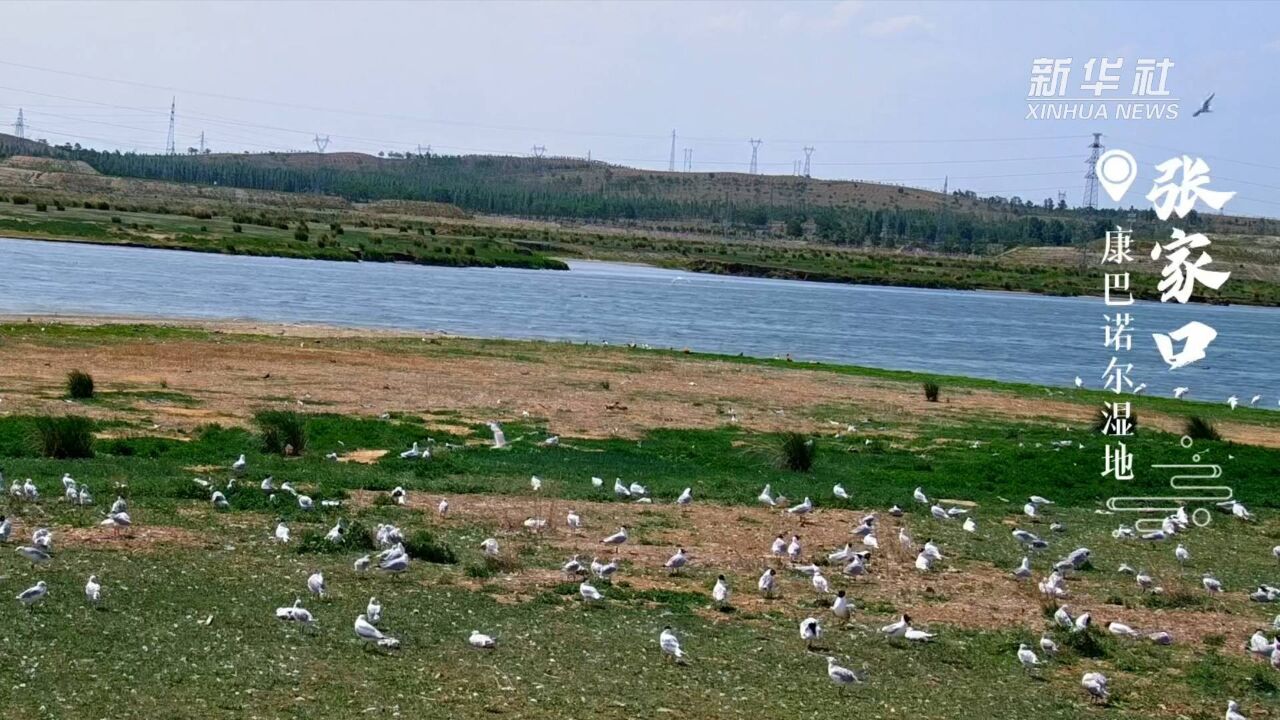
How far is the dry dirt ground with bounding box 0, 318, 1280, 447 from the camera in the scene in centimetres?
2970

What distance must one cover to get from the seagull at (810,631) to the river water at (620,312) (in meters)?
38.9

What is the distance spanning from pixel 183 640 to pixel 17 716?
244cm

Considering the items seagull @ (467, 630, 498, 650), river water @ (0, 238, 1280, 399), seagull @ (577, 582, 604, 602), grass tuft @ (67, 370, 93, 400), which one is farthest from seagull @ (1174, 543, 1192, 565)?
river water @ (0, 238, 1280, 399)

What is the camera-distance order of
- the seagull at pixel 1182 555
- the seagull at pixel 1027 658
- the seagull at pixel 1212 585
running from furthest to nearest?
the seagull at pixel 1182 555, the seagull at pixel 1212 585, the seagull at pixel 1027 658

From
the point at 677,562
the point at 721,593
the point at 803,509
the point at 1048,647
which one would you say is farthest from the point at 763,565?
the point at 1048,647

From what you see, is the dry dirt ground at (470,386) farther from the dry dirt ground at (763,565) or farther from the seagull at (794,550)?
the seagull at (794,550)

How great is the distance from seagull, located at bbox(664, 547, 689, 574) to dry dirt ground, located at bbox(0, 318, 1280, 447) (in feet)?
36.2

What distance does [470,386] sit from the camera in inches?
1387

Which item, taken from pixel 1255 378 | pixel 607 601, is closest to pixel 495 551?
pixel 607 601

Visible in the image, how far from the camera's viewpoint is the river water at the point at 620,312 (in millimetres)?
57188

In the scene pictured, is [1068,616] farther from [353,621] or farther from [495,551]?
[353,621]

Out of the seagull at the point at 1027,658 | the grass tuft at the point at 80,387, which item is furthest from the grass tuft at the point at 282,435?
the seagull at the point at 1027,658

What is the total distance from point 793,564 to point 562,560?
2.93 m

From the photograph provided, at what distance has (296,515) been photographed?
62.4 ft
